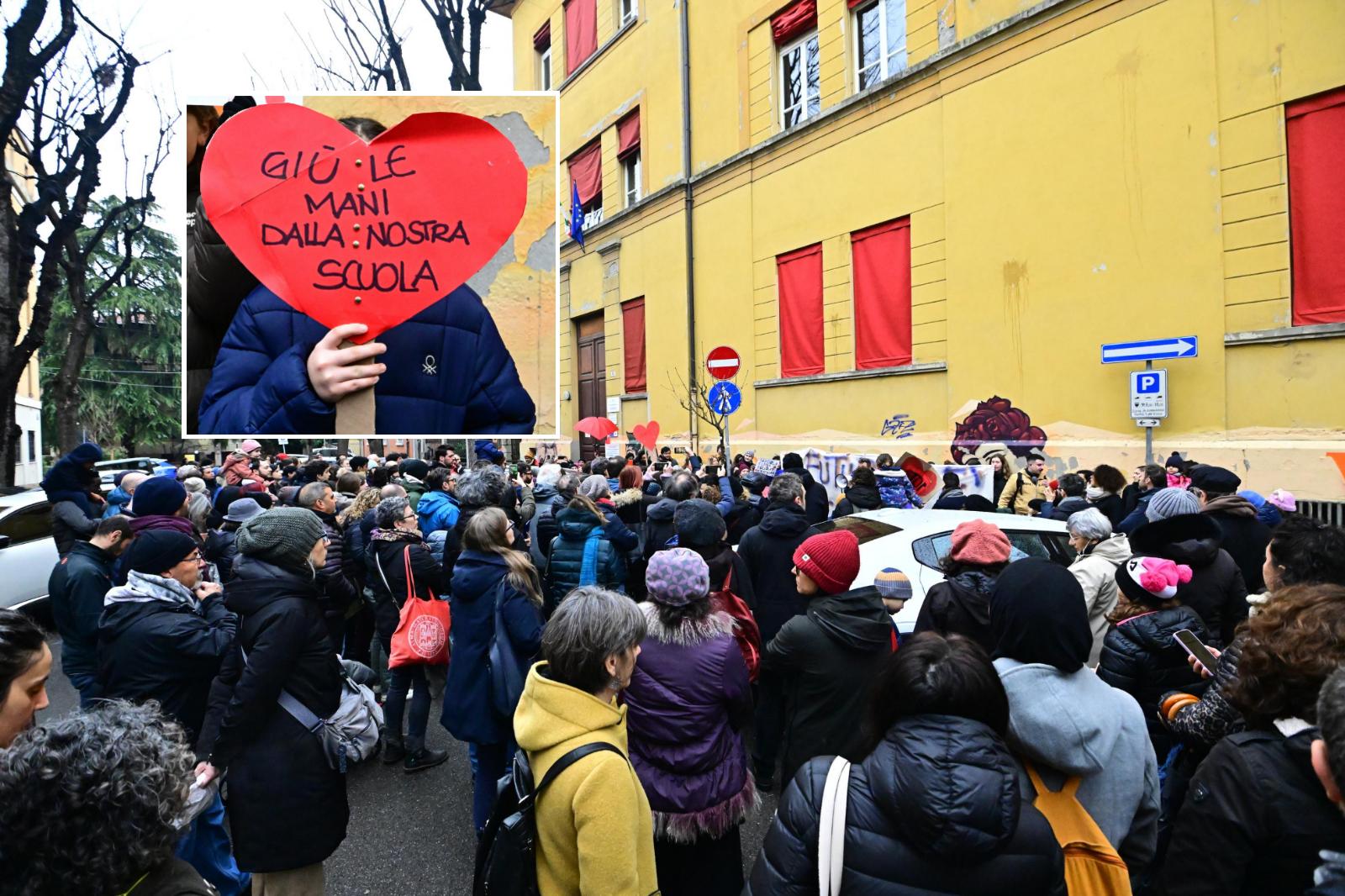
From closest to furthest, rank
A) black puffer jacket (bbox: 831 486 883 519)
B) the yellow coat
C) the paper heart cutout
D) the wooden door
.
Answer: the yellow coat, black puffer jacket (bbox: 831 486 883 519), the paper heart cutout, the wooden door

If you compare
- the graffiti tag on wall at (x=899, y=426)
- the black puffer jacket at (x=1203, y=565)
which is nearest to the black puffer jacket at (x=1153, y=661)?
the black puffer jacket at (x=1203, y=565)

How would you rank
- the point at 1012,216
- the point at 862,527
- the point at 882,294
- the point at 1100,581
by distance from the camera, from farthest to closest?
the point at 882,294
the point at 1012,216
the point at 862,527
the point at 1100,581

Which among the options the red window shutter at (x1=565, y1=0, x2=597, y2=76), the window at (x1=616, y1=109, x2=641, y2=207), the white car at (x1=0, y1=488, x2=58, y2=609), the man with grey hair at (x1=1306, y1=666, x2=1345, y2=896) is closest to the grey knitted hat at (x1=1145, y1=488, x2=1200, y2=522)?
the man with grey hair at (x1=1306, y1=666, x2=1345, y2=896)

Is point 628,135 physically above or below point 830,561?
above

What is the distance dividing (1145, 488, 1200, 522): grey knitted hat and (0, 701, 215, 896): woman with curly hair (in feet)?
15.8

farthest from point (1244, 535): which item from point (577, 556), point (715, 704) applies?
point (577, 556)

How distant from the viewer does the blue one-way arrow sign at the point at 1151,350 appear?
376 inches

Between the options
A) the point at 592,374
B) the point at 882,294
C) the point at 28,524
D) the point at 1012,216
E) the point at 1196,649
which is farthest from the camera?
the point at 592,374

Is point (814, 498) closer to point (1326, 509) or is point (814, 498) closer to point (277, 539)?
point (1326, 509)

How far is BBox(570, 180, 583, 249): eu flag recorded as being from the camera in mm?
20828

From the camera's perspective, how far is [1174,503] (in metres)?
4.64

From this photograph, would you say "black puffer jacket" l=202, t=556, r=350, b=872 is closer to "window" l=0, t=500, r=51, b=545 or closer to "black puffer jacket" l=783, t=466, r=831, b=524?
"black puffer jacket" l=783, t=466, r=831, b=524

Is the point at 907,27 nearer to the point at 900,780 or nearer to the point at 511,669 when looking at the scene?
the point at 511,669

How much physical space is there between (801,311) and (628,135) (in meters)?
8.29
